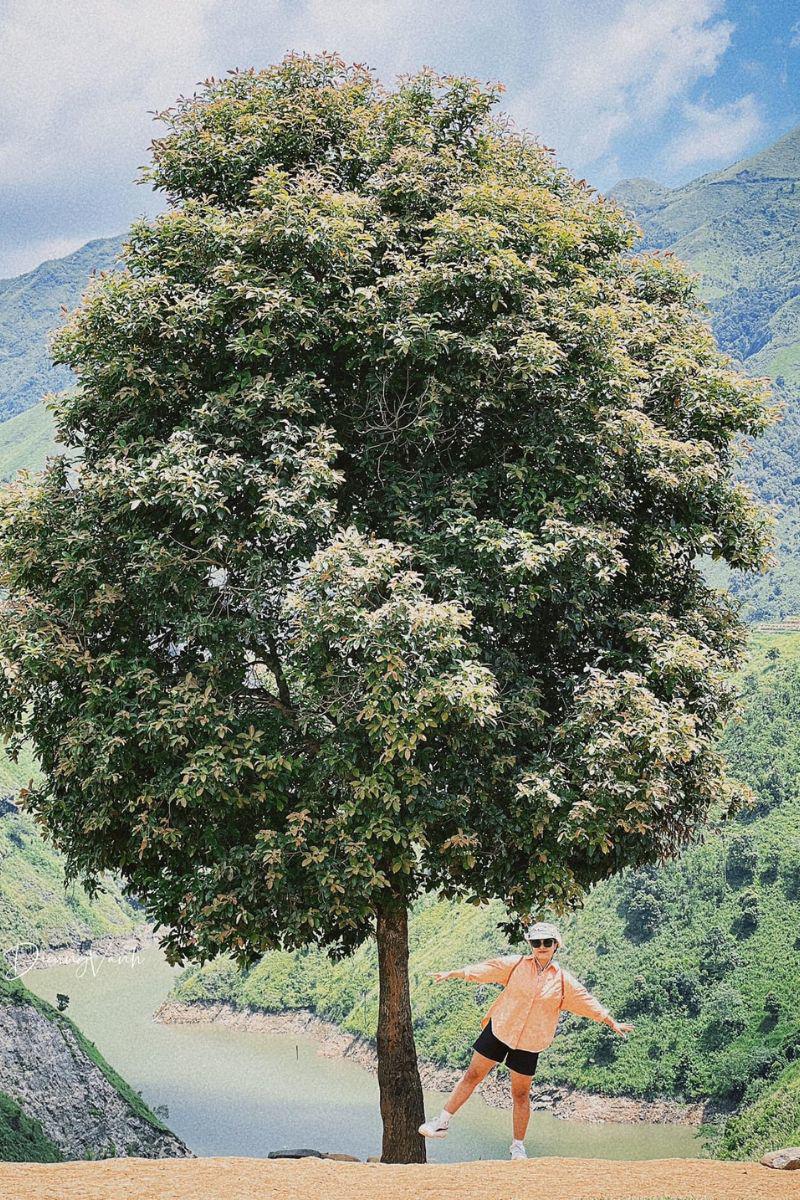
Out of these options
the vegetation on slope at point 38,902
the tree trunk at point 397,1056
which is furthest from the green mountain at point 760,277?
the tree trunk at point 397,1056

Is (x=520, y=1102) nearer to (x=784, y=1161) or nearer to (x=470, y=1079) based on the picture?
(x=470, y=1079)

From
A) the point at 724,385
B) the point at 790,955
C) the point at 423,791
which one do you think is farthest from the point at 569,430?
the point at 790,955

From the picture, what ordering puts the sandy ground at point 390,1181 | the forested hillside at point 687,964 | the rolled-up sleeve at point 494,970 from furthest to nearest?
the forested hillside at point 687,964
the rolled-up sleeve at point 494,970
the sandy ground at point 390,1181

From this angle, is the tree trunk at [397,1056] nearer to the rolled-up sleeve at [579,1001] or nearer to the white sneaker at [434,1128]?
the white sneaker at [434,1128]

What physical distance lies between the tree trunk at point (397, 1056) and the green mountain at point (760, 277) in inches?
2155

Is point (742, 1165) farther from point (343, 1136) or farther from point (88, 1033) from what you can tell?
point (88, 1033)

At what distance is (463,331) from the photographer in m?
11.2

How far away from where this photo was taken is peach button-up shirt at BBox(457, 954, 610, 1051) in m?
9.09

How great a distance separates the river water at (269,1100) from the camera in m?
26.8

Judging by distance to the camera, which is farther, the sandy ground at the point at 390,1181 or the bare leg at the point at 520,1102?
the bare leg at the point at 520,1102

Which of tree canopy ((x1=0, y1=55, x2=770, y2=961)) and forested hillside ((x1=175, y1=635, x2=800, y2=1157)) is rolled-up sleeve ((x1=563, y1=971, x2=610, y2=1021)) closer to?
tree canopy ((x1=0, y1=55, x2=770, y2=961))

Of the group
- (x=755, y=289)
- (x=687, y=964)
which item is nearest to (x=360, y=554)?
(x=687, y=964)

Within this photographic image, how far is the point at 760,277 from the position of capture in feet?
408

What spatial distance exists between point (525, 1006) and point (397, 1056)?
345cm
